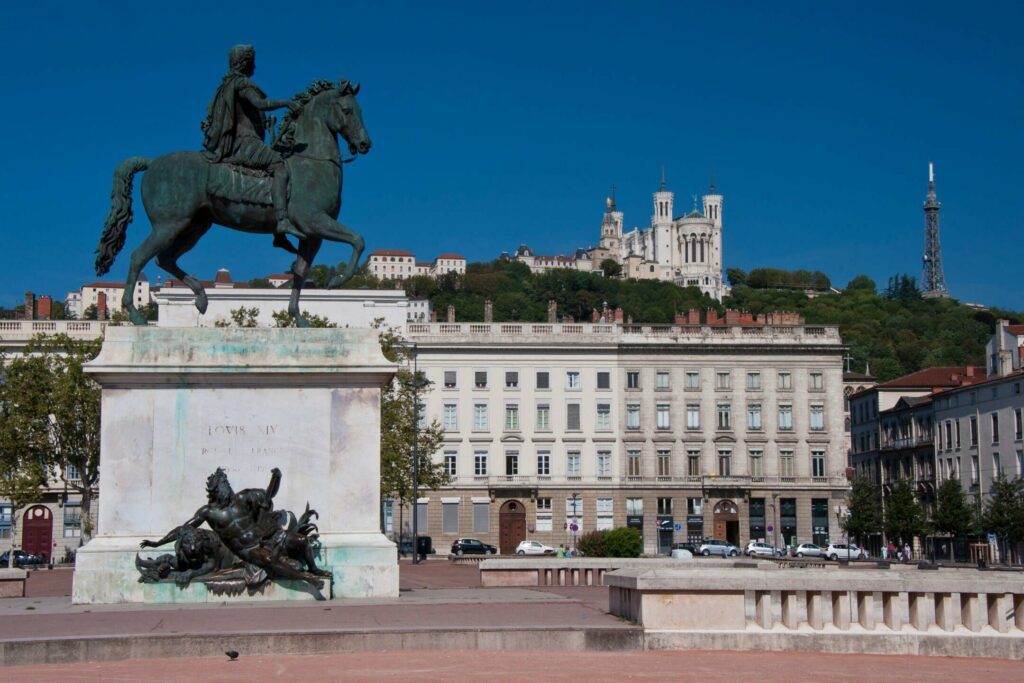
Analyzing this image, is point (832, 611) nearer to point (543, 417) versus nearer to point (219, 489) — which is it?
point (219, 489)

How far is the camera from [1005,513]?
2980 inches

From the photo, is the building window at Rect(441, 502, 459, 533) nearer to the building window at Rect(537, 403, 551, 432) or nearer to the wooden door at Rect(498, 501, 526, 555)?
the wooden door at Rect(498, 501, 526, 555)

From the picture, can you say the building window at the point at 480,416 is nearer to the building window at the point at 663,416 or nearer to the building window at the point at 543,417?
the building window at the point at 543,417

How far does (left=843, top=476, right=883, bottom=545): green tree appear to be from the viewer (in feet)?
285

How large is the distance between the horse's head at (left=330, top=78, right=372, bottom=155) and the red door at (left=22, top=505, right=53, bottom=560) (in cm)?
7012

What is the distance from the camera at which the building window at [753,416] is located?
3681 inches

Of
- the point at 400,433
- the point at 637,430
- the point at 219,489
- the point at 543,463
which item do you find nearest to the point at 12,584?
the point at 219,489

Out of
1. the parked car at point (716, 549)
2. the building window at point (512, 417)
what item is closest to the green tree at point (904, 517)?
the parked car at point (716, 549)

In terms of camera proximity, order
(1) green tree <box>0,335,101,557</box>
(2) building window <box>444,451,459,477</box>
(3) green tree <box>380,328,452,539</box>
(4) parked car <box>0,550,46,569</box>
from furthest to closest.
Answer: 1. (2) building window <box>444,451,459,477</box>
2. (4) parked car <box>0,550,46,569</box>
3. (3) green tree <box>380,328,452,539</box>
4. (1) green tree <box>0,335,101,557</box>

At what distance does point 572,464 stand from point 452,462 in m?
7.82

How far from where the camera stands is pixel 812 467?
93500 mm

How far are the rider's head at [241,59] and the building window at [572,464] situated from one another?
72.6 m

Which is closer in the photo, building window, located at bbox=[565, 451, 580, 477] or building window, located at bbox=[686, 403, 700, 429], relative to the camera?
building window, located at bbox=[565, 451, 580, 477]

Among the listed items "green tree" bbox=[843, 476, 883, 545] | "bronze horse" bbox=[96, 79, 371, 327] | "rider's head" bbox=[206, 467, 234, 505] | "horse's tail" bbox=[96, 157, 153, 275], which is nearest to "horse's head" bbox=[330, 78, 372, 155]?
"bronze horse" bbox=[96, 79, 371, 327]
